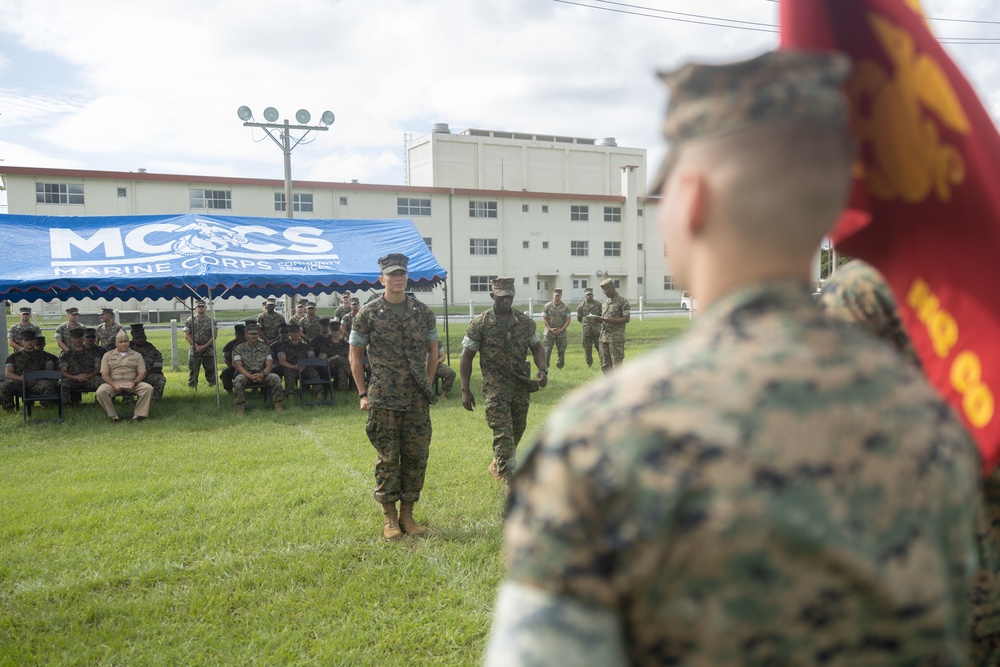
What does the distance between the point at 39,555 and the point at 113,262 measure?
7.74m

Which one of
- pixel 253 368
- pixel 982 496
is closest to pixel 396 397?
pixel 982 496

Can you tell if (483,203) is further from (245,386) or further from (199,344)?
(245,386)

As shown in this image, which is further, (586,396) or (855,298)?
(855,298)

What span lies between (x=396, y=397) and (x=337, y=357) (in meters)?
8.89

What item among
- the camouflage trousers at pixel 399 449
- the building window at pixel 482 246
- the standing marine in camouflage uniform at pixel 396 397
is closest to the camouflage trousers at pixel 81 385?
the standing marine in camouflage uniform at pixel 396 397

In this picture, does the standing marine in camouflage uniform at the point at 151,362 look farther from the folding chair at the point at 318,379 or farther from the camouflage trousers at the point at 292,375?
the folding chair at the point at 318,379

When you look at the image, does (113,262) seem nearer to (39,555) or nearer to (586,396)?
(39,555)

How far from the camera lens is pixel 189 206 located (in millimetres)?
39531

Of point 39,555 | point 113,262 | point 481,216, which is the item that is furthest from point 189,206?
point 39,555

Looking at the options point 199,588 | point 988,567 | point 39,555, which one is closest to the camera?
point 988,567

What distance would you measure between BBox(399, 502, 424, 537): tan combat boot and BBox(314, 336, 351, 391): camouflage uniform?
8529mm

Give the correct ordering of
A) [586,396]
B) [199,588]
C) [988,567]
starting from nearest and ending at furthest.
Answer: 1. [586,396]
2. [988,567]
3. [199,588]

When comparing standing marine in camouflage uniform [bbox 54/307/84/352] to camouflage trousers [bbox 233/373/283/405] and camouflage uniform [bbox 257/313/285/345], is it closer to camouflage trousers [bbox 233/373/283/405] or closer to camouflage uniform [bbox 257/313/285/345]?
camouflage uniform [bbox 257/313/285/345]

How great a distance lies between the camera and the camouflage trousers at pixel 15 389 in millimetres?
11992
